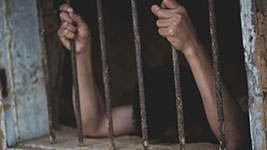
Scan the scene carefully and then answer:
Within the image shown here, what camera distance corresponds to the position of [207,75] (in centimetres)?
112

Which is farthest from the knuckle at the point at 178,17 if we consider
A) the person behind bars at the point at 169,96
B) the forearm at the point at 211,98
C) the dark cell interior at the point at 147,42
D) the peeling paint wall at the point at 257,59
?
the dark cell interior at the point at 147,42

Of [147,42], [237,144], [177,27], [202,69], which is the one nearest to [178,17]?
[177,27]

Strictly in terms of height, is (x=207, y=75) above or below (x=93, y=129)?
above

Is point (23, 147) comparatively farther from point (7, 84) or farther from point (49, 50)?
point (49, 50)

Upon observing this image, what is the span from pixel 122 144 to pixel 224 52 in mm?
2296

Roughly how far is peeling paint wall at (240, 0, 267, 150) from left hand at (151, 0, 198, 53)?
0.29 meters

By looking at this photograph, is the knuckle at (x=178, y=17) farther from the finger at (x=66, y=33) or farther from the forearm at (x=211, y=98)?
the finger at (x=66, y=33)

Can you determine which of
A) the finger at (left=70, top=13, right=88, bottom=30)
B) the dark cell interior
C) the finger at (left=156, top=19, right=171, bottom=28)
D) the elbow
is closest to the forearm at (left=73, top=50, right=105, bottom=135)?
the finger at (left=70, top=13, right=88, bottom=30)

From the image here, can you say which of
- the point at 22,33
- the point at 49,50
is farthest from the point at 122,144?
the point at 49,50

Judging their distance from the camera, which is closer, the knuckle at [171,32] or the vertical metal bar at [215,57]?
the vertical metal bar at [215,57]

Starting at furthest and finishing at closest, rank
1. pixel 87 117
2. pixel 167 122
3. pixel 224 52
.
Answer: pixel 224 52 < pixel 87 117 < pixel 167 122

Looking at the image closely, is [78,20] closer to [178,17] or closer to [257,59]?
[178,17]

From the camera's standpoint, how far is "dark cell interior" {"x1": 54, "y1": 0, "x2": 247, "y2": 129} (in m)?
2.99

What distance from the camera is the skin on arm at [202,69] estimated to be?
3.66 ft
